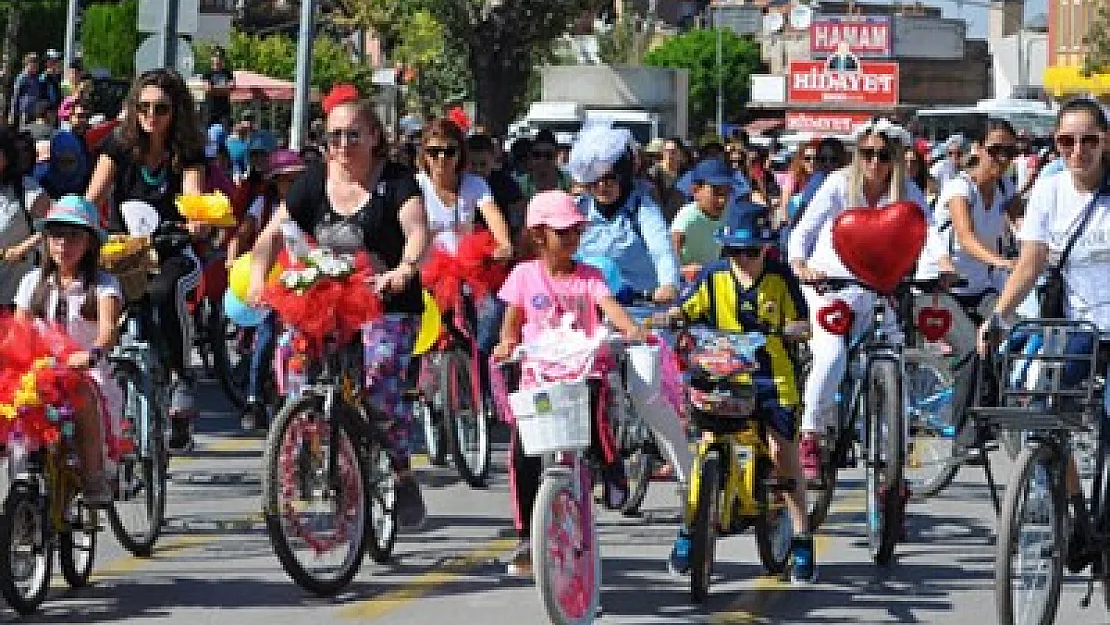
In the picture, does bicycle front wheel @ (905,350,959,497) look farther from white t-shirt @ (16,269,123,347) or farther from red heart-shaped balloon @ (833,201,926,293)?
white t-shirt @ (16,269,123,347)

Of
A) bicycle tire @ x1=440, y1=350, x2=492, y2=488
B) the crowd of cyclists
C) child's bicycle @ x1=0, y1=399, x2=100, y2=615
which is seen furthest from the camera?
bicycle tire @ x1=440, y1=350, x2=492, y2=488

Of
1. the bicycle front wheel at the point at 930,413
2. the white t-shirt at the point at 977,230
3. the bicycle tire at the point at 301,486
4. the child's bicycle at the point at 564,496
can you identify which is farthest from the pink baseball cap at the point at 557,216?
the white t-shirt at the point at 977,230

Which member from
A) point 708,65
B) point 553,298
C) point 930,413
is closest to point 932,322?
point 930,413

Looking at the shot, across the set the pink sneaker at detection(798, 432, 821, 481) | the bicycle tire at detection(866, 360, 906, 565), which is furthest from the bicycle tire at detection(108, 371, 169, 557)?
the bicycle tire at detection(866, 360, 906, 565)

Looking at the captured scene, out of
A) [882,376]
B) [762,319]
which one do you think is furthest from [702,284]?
[882,376]

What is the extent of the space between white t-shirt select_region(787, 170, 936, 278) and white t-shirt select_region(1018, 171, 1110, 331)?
2.27m

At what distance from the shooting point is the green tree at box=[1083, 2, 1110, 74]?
252 feet

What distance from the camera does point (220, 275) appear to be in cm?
1681

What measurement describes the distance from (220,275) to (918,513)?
183 inches

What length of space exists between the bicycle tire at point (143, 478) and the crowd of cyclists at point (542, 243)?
0.57m

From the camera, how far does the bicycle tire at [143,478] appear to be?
11.9 m

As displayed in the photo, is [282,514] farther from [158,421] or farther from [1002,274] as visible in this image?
[1002,274]

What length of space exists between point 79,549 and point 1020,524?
12.9 feet

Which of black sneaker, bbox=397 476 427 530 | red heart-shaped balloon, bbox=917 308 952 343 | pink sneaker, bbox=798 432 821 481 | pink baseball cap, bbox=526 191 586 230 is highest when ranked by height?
pink baseball cap, bbox=526 191 586 230
